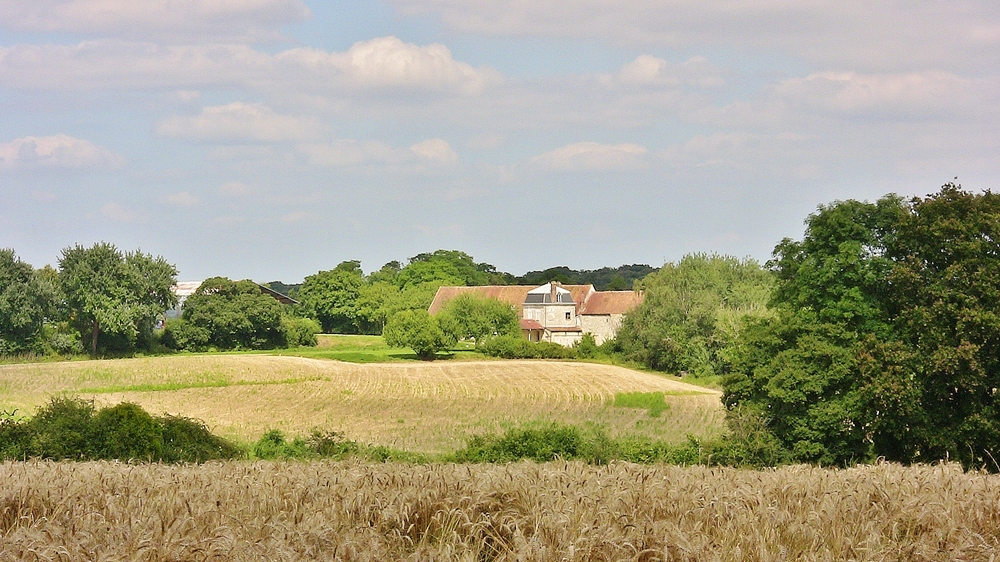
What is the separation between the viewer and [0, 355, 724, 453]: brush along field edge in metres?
50.9

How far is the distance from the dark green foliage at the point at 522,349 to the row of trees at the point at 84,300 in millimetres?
35175

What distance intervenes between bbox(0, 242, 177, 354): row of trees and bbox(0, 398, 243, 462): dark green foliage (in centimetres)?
6795

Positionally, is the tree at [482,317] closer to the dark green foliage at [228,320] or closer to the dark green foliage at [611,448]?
the dark green foliage at [228,320]

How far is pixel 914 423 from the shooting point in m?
31.0

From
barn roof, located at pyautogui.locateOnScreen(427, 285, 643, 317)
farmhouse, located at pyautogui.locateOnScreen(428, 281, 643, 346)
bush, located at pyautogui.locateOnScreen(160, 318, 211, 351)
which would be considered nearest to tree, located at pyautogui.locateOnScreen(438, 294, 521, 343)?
barn roof, located at pyautogui.locateOnScreen(427, 285, 643, 317)

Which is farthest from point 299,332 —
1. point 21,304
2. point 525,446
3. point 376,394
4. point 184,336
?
point 525,446

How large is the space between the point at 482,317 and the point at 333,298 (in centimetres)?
3558

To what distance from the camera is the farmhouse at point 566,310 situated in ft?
388

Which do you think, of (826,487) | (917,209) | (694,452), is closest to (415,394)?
(694,452)

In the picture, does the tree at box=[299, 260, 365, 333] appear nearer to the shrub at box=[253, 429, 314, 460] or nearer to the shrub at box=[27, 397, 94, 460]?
the shrub at box=[253, 429, 314, 460]

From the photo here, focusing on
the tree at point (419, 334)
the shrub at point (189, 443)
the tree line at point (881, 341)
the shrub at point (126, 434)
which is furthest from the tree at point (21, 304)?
the tree line at point (881, 341)

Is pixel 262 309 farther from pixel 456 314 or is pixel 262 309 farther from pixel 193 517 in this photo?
pixel 193 517

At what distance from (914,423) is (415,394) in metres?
42.4

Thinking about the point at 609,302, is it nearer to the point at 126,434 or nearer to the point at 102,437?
the point at 126,434
